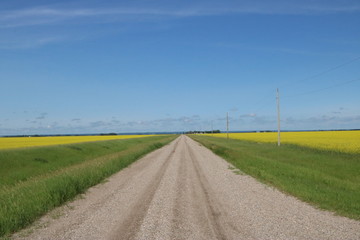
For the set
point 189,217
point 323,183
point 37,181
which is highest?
point 37,181

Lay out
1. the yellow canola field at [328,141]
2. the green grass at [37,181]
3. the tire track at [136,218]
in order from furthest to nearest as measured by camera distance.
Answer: the yellow canola field at [328,141] → the green grass at [37,181] → the tire track at [136,218]

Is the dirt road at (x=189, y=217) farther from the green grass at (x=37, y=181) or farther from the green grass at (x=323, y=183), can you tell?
the green grass at (x=323, y=183)

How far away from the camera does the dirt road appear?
24.0ft

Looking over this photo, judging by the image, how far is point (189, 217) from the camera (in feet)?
28.9

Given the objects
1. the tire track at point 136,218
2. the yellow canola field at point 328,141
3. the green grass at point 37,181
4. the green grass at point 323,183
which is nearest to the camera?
the tire track at point 136,218

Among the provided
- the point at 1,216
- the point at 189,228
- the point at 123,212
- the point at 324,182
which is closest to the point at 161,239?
the point at 189,228

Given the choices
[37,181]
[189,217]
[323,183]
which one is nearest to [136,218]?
[189,217]

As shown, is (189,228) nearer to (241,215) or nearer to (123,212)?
(241,215)

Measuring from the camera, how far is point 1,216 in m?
8.30

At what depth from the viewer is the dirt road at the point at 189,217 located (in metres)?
7.33

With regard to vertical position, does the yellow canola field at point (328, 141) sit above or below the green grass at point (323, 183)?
above

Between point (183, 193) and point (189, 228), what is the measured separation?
4719 mm

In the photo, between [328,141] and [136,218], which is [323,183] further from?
[328,141]

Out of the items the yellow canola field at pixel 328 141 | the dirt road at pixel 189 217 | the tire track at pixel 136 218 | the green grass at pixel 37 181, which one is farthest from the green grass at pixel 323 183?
the yellow canola field at pixel 328 141
